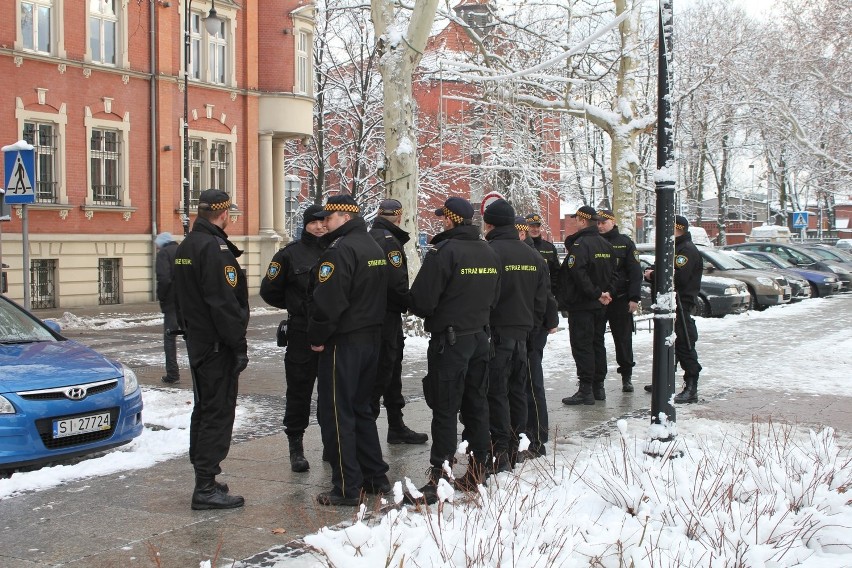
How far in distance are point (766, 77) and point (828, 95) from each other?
2350mm

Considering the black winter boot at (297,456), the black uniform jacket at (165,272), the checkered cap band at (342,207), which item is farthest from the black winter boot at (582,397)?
the black uniform jacket at (165,272)

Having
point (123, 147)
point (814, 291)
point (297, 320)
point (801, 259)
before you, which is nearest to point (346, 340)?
point (297, 320)

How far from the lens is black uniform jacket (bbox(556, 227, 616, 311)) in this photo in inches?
398

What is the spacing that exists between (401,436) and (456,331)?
199 centimetres

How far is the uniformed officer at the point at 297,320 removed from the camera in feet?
23.9

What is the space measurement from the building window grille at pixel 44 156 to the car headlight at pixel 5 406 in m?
18.8

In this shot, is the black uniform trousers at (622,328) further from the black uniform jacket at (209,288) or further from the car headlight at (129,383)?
the black uniform jacket at (209,288)

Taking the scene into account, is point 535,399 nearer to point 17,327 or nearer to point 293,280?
point 293,280

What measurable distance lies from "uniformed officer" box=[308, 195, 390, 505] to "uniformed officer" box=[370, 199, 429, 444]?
1.40ft

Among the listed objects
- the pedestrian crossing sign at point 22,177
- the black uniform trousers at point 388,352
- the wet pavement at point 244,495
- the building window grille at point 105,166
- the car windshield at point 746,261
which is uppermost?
the building window grille at point 105,166

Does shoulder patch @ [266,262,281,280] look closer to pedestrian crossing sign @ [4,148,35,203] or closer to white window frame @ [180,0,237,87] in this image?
pedestrian crossing sign @ [4,148,35,203]

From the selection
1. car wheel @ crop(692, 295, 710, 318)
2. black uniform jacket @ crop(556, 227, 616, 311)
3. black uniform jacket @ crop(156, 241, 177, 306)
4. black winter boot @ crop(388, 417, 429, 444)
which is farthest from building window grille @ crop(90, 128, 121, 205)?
black winter boot @ crop(388, 417, 429, 444)

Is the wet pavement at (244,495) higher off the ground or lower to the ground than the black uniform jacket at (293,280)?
lower

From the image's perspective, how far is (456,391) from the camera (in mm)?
6523
